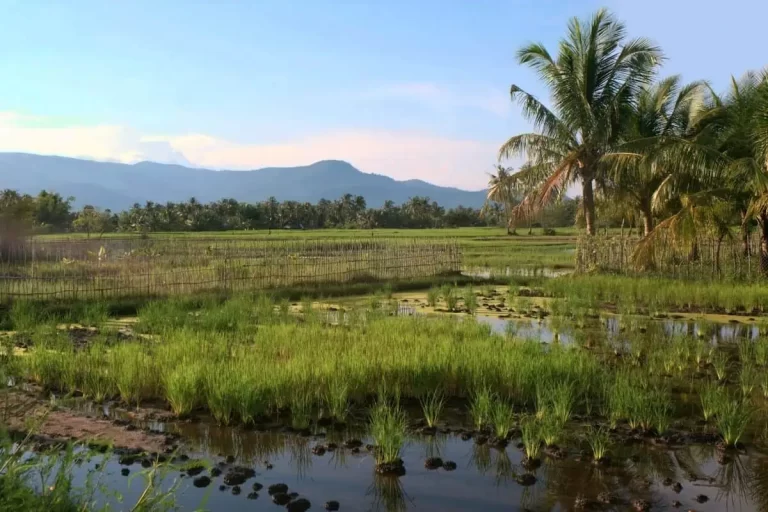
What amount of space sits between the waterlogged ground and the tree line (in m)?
35.7

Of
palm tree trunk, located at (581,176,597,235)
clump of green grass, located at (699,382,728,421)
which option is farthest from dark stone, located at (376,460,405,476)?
palm tree trunk, located at (581,176,597,235)

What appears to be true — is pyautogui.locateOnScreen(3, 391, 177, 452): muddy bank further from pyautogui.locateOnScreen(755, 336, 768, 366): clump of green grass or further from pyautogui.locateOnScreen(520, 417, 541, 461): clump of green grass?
pyautogui.locateOnScreen(755, 336, 768, 366): clump of green grass

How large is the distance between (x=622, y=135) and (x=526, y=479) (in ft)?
51.6

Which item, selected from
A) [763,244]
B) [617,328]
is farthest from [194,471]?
[763,244]

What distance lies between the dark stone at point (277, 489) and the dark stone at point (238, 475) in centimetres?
27

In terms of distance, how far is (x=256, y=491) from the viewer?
4387mm

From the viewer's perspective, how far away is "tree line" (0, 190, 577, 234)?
4432cm

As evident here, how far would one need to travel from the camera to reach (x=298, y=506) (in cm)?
415

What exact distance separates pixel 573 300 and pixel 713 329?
9.25ft

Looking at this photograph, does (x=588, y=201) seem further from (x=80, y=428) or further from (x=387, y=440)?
(x=80, y=428)

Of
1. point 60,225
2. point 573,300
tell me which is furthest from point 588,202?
point 60,225

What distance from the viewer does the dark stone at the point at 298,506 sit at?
4.13 m

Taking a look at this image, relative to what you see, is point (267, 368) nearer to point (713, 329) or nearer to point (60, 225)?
point (713, 329)

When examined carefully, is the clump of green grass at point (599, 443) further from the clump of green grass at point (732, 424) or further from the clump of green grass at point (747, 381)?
the clump of green grass at point (747, 381)
